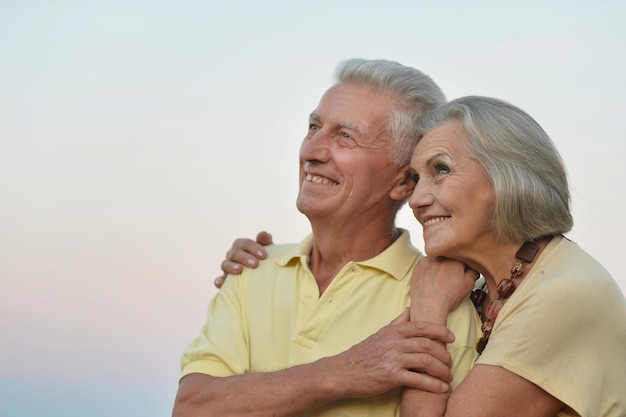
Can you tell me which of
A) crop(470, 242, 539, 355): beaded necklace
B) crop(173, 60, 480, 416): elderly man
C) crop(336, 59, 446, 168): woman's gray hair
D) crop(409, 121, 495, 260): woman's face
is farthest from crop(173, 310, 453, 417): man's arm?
crop(336, 59, 446, 168): woman's gray hair

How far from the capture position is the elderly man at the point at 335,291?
3441 mm

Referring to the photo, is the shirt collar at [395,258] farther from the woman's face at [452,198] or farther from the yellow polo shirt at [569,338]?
the yellow polo shirt at [569,338]

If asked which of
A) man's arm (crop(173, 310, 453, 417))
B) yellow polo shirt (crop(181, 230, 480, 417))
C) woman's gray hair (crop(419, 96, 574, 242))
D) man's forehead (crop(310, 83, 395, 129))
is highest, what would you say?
man's forehead (crop(310, 83, 395, 129))

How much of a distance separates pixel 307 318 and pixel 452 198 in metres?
0.77

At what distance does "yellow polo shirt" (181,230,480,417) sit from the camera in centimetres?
356

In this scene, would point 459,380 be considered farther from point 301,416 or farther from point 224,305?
point 224,305

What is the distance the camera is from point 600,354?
3182 mm

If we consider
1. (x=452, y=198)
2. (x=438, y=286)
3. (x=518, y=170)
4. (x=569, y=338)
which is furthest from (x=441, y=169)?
(x=569, y=338)

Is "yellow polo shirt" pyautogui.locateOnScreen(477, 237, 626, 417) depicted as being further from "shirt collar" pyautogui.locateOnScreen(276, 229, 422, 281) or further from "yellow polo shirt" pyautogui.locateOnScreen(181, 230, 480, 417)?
"shirt collar" pyautogui.locateOnScreen(276, 229, 422, 281)

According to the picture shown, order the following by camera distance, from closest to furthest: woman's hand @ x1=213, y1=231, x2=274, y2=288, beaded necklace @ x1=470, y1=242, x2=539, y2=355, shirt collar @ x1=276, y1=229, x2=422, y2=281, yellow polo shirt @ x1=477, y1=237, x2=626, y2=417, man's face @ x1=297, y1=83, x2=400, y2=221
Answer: yellow polo shirt @ x1=477, y1=237, x2=626, y2=417 → beaded necklace @ x1=470, y1=242, x2=539, y2=355 → shirt collar @ x1=276, y1=229, x2=422, y2=281 → man's face @ x1=297, y1=83, x2=400, y2=221 → woman's hand @ x1=213, y1=231, x2=274, y2=288

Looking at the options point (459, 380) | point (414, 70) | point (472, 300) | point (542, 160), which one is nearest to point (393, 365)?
point (459, 380)

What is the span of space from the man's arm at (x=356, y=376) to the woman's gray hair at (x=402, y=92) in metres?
0.83

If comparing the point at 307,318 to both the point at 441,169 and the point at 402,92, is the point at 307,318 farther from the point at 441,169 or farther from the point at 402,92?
the point at 402,92

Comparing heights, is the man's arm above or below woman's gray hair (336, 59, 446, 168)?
below
